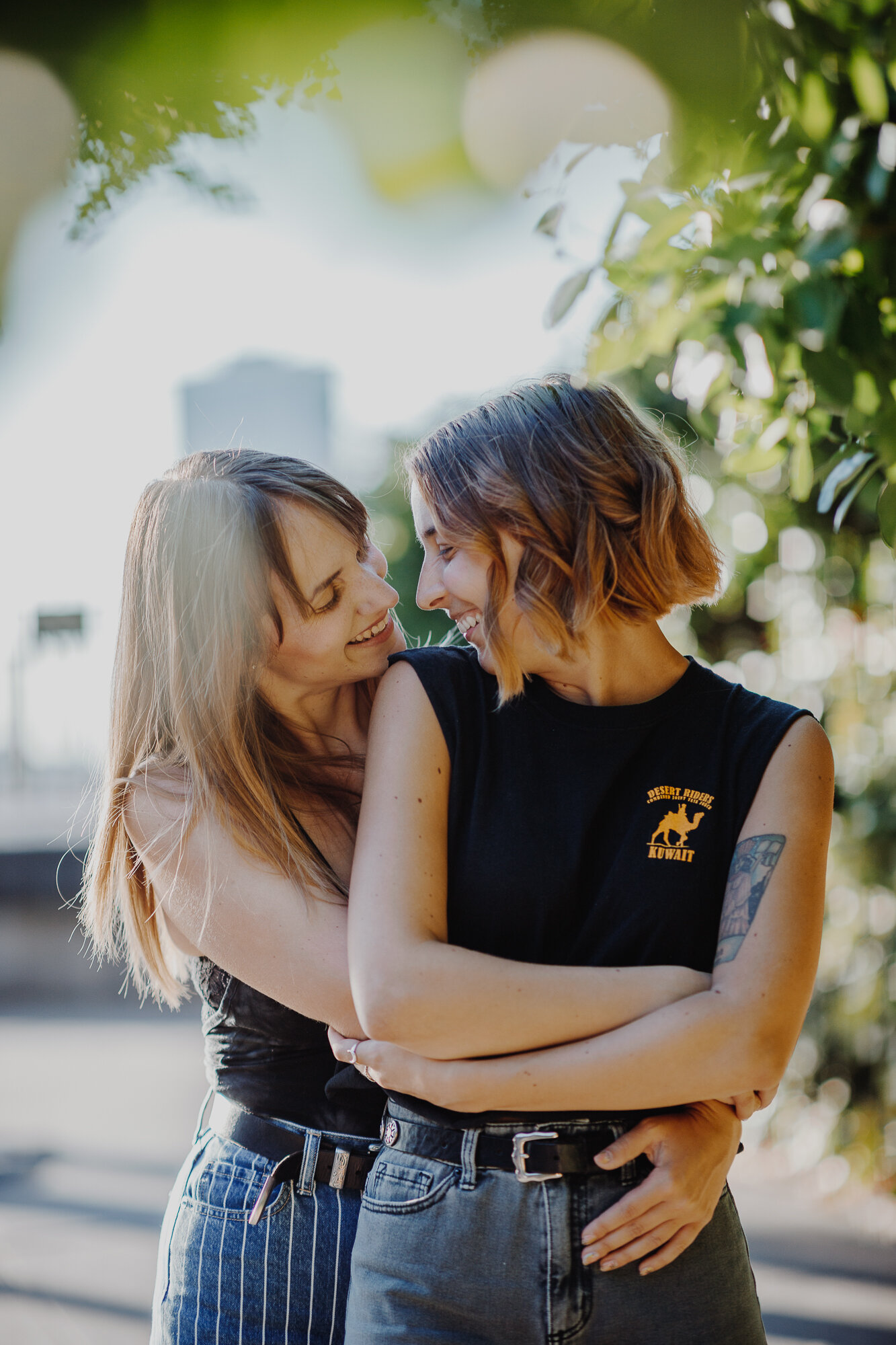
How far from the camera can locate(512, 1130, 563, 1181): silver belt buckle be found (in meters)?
1.25

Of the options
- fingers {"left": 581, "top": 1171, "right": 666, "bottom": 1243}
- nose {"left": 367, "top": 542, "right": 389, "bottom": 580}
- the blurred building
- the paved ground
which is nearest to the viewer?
fingers {"left": 581, "top": 1171, "right": 666, "bottom": 1243}

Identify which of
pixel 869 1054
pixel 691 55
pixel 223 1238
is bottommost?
pixel 869 1054

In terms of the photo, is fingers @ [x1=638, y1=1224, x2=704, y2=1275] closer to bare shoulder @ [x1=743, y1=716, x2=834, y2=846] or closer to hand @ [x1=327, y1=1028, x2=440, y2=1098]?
hand @ [x1=327, y1=1028, x2=440, y2=1098]

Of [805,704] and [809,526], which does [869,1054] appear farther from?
[809,526]

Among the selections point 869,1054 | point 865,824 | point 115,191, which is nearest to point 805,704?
point 865,824

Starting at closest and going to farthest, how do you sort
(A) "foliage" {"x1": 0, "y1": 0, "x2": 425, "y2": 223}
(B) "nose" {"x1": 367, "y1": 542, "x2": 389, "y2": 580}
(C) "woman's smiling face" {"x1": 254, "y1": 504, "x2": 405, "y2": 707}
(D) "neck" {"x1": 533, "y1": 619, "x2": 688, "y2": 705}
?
(A) "foliage" {"x1": 0, "y1": 0, "x2": 425, "y2": 223} → (D) "neck" {"x1": 533, "y1": 619, "x2": 688, "y2": 705} → (C) "woman's smiling face" {"x1": 254, "y1": 504, "x2": 405, "y2": 707} → (B) "nose" {"x1": 367, "y1": 542, "x2": 389, "y2": 580}

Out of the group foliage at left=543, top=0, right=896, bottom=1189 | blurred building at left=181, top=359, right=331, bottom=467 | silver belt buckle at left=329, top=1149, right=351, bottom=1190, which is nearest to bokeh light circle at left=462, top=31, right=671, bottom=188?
foliage at left=543, top=0, right=896, bottom=1189

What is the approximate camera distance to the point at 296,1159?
1.52 m

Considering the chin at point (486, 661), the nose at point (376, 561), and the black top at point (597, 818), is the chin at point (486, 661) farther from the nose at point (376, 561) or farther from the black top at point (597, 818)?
the nose at point (376, 561)

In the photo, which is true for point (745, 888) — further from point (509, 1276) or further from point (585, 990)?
point (509, 1276)

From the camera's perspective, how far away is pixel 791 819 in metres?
1.34

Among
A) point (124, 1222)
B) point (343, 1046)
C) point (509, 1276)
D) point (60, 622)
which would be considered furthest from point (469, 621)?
point (60, 622)

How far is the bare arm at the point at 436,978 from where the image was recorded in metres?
1.26

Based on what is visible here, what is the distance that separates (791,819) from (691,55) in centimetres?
84
